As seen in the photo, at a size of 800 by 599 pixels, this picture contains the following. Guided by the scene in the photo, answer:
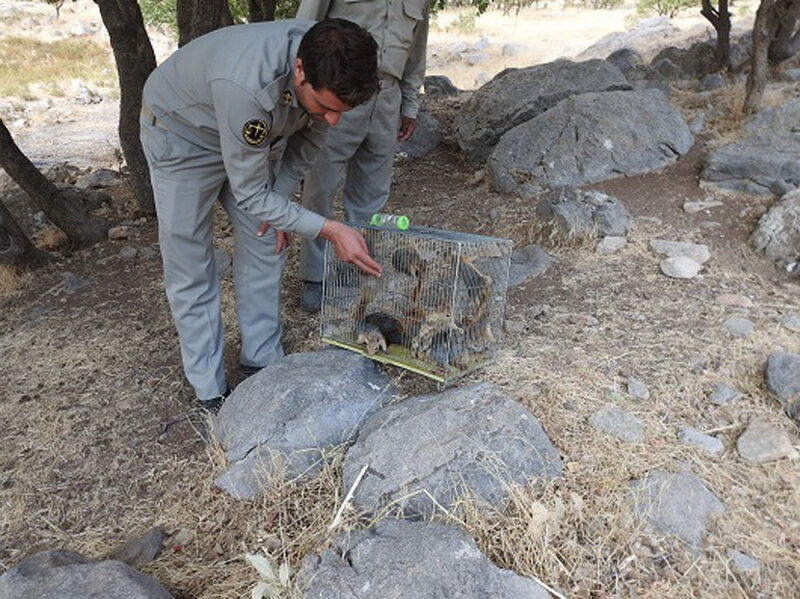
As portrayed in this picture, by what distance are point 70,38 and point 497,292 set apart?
2667 cm

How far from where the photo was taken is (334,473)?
8.63 feet

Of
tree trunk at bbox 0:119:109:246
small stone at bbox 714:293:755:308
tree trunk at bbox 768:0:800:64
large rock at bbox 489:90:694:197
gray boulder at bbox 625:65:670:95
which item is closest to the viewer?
small stone at bbox 714:293:755:308

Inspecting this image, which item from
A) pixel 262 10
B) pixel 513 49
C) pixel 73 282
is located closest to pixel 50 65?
pixel 513 49

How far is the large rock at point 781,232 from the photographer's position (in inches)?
152

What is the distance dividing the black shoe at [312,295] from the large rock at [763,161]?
2855mm

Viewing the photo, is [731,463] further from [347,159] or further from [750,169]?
[750,169]

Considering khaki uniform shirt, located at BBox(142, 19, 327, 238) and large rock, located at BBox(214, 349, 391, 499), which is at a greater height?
khaki uniform shirt, located at BBox(142, 19, 327, 238)

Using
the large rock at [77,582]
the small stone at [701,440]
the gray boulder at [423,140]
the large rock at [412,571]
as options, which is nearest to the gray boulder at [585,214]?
the small stone at [701,440]

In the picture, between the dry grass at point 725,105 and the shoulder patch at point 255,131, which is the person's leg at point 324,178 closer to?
the shoulder patch at point 255,131

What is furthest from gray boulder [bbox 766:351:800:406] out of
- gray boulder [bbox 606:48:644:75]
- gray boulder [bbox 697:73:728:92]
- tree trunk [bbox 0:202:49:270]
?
gray boulder [bbox 606:48:644:75]

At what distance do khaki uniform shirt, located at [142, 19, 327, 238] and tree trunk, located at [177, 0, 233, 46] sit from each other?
Result: 10.2 feet

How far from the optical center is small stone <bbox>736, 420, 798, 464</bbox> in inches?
98.3

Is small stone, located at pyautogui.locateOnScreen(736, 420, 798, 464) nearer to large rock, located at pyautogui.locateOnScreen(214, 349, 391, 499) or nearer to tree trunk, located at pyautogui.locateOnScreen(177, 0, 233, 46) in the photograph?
large rock, located at pyautogui.locateOnScreen(214, 349, 391, 499)

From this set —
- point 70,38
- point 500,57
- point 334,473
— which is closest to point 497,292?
point 334,473
